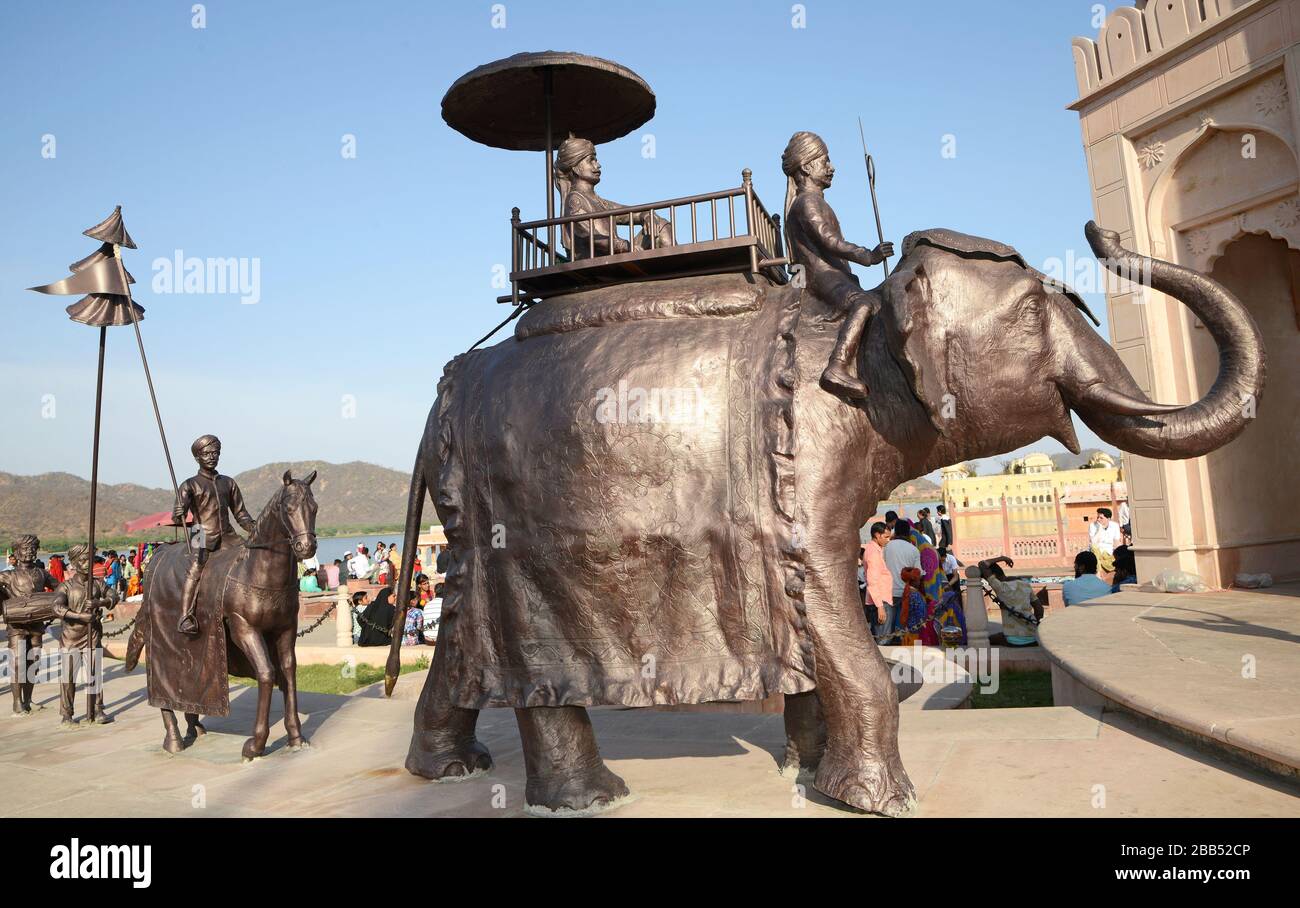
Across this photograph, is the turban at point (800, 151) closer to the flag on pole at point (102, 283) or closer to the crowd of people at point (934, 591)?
the crowd of people at point (934, 591)

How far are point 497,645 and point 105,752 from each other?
4.51 meters

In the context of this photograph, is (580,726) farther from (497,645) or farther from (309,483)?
(309,483)

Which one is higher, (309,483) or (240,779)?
(309,483)

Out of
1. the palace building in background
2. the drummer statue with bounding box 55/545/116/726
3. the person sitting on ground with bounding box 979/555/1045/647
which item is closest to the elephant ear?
the person sitting on ground with bounding box 979/555/1045/647

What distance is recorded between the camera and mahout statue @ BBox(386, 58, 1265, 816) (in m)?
3.62

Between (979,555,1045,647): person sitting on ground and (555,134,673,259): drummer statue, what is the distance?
608 centimetres

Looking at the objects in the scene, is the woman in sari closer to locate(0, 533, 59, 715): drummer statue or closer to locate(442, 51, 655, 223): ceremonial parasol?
locate(442, 51, 655, 223): ceremonial parasol

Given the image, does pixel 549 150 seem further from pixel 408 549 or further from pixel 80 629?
pixel 80 629

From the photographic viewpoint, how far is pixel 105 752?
685 centimetres

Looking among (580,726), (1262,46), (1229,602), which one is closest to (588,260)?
(580,726)

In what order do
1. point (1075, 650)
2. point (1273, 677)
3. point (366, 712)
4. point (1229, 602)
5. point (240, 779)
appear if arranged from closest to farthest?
point (1273, 677), point (240, 779), point (1075, 650), point (366, 712), point (1229, 602)

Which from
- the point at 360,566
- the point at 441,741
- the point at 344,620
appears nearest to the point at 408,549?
the point at 441,741

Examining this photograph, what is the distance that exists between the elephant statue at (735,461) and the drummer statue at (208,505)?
3281 millimetres

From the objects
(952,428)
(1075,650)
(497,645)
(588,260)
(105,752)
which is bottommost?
(105,752)
